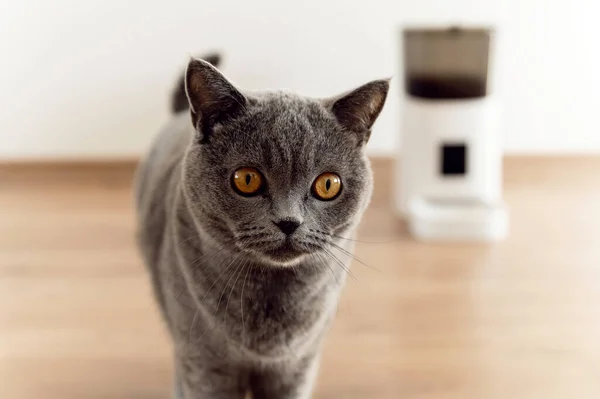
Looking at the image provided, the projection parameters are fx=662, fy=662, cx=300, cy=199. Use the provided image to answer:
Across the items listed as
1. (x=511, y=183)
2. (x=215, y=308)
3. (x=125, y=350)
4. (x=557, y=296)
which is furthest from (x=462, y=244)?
(x=215, y=308)

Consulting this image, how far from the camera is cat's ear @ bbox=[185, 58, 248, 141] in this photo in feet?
2.47

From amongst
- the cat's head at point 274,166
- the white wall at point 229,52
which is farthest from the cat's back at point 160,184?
the white wall at point 229,52

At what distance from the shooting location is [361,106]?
31.9 inches

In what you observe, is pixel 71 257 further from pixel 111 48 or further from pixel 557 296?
pixel 557 296

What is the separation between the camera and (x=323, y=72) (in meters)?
2.28

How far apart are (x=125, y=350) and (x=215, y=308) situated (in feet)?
1.83

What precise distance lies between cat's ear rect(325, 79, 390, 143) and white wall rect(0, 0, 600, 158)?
147cm

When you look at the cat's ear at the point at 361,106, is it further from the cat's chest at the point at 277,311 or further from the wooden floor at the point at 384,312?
the wooden floor at the point at 384,312

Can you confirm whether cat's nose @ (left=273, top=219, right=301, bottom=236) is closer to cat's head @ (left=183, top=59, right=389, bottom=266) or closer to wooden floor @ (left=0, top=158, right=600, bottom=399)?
cat's head @ (left=183, top=59, right=389, bottom=266)

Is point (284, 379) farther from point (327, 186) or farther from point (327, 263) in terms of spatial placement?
point (327, 186)

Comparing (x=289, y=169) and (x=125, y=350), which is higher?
(x=289, y=169)

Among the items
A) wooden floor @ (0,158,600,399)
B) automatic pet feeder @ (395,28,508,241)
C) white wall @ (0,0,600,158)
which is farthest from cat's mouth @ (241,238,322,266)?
white wall @ (0,0,600,158)

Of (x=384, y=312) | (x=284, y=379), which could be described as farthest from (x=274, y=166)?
(x=384, y=312)

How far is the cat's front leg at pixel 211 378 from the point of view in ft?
2.98
